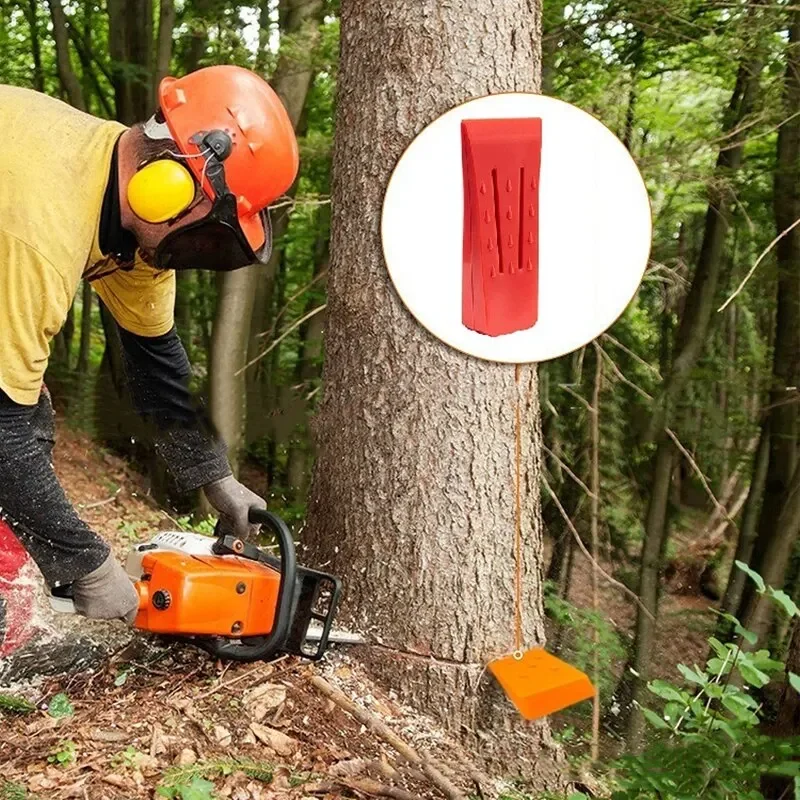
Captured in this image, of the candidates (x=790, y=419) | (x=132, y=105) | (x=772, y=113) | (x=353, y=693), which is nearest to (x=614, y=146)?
(x=353, y=693)

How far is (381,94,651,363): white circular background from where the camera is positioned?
255cm

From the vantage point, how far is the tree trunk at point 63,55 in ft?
30.8

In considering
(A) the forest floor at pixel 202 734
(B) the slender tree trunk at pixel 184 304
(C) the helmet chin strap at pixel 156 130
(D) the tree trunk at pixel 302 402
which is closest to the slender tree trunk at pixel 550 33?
(C) the helmet chin strap at pixel 156 130

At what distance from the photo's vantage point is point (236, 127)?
7.25ft

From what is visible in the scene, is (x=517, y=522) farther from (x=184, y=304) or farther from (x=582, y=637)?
(x=184, y=304)

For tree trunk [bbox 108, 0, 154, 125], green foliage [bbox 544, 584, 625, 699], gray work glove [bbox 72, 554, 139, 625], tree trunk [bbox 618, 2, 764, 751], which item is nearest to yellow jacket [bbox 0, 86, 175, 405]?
gray work glove [bbox 72, 554, 139, 625]

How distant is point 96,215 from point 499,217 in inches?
44.8

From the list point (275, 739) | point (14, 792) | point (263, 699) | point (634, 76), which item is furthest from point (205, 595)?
point (634, 76)

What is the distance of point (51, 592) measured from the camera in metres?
2.46

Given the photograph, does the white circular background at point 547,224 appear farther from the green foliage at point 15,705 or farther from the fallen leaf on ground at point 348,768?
the green foliage at point 15,705

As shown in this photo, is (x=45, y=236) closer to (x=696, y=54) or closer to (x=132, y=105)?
(x=696, y=54)

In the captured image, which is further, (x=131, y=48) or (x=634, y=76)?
(x=131, y=48)

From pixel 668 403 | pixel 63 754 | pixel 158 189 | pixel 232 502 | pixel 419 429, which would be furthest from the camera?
pixel 668 403

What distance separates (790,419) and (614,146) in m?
4.96
